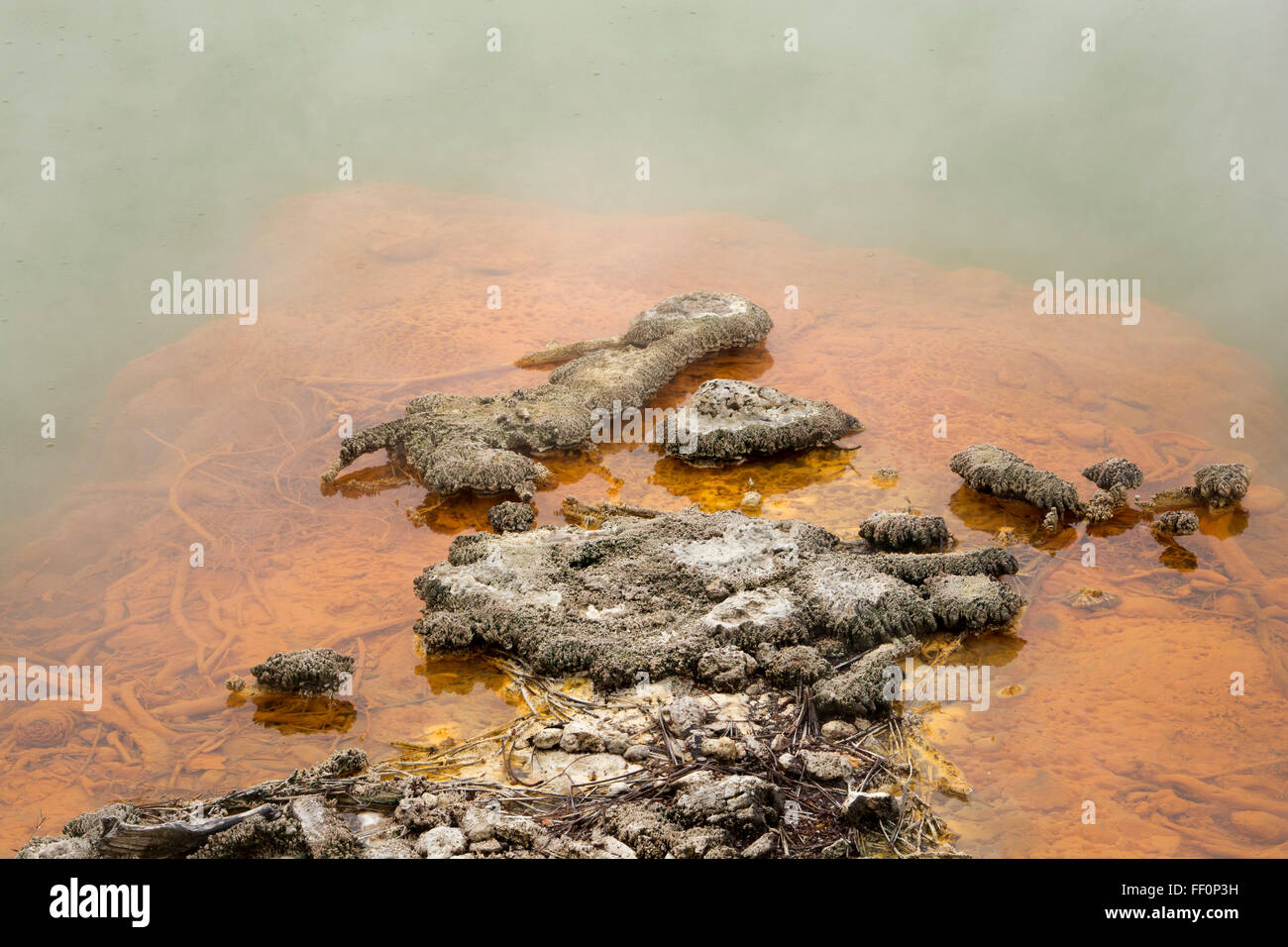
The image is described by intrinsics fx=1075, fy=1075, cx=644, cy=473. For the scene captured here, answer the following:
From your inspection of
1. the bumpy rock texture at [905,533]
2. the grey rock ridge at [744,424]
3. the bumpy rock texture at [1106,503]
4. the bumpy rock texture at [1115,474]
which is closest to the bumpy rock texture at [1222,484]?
the bumpy rock texture at [1115,474]

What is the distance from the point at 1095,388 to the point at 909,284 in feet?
8.72

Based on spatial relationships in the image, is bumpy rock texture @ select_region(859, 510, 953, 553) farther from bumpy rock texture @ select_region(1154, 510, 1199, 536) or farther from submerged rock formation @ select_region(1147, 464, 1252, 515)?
submerged rock formation @ select_region(1147, 464, 1252, 515)

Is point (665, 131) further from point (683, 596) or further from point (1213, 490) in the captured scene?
point (683, 596)

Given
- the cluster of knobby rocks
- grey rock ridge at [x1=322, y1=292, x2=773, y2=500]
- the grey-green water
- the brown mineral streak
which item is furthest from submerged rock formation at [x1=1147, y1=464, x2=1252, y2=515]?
grey rock ridge at [x1=322, y1=292, x2=773, y2=500]

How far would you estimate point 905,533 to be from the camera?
24.2 feet

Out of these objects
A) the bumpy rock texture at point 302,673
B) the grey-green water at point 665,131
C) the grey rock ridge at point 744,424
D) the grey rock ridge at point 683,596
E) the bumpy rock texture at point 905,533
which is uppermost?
the grey-green water at point 665,131

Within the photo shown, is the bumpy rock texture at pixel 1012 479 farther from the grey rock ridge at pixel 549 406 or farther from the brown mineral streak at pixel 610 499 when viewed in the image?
the grey rock ridge at pixel 549 406

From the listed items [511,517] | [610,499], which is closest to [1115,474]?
[610,499]

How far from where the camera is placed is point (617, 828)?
5.12 meters

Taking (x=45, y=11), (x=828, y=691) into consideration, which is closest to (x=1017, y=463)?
(x=828, y=691)

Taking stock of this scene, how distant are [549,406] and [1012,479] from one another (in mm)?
3797

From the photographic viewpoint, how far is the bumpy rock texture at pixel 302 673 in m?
6.44

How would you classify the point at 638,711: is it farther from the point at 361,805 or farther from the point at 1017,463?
the point at 1017,463

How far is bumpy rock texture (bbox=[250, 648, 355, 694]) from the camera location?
6438mm
